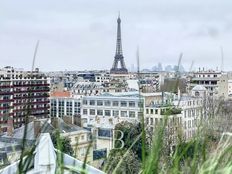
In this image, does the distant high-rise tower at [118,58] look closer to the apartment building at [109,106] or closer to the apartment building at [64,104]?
the apartment building at [64,104]

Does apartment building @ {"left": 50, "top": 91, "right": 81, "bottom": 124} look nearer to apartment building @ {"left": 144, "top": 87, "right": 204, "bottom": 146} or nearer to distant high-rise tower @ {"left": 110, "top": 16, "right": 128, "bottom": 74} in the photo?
distant high-rise tower @ {"left": 110, "top": 16, "right": 128, "bottom": 74}

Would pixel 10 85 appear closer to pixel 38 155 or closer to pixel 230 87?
pixel 230 87

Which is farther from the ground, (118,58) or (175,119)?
(118,58)

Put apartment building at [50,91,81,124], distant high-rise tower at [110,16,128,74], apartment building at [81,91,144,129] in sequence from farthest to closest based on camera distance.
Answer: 1. distant high-rise tower at [110,16,128,74]
2. apartment building at [50,91,81,124]
3. apartment building at [81,91,144,129]

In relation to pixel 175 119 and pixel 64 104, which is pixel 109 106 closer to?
pixel 64 104

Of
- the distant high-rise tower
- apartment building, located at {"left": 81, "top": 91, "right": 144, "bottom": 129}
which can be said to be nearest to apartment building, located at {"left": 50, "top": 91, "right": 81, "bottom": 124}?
apartment building, located at {"left": 81, "top": 91, "right": 144, "bottom": 129}

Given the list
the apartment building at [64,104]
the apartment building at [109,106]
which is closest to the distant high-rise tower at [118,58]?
the apartment building at [64,104]

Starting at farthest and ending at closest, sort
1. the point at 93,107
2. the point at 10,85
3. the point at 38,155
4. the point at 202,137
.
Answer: the point at 10,85 < the point at 93,107 < the point at 38,155 < the point at 202,137

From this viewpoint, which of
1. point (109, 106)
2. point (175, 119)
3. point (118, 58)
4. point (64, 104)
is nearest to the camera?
point (175, 119)

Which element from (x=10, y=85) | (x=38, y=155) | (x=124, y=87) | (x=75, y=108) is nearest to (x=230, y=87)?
(x=124, y=87)

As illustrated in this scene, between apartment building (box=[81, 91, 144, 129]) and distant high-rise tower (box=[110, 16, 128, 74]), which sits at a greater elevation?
distant high-rise tower (box=[110, 16, 128, 74])

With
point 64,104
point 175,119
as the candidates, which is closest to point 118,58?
point 64,104
